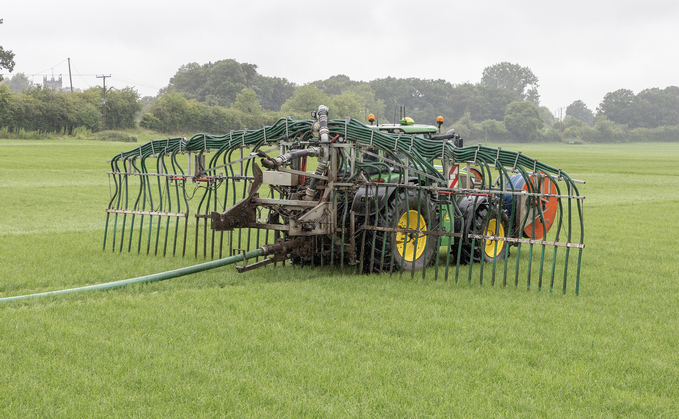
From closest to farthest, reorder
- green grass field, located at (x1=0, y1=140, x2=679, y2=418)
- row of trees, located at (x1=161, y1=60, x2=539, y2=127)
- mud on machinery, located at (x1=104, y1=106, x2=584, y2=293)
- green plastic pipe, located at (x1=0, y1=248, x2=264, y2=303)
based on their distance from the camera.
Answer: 1. green grass field, located at (x1=0, y1=140, x2=679, y2=418)
2. green plastic pipe, located at (x1=0, y1=248, x2=264, y2=303)
3. mud on machinery, located at (x1=104, y1=106, x2=584, y2=293)
4. row of trees, located at (x1=161, y1=60, x2=539, y2=127)

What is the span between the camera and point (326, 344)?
5.42 m

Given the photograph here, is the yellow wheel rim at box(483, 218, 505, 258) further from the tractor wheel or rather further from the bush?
the bush

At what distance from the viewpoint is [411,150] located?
7.88m

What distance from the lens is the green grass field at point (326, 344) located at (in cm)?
434

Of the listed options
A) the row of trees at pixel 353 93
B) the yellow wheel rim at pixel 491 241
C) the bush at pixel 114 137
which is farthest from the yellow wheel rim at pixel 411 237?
the row of trees at pixel 353 93

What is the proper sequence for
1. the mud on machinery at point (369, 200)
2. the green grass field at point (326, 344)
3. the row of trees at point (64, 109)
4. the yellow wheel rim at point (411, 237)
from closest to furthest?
the green grass field at point (326, 344), the mud on machinery at point (369, 200), the yellow wheel rim at point (411, 237), the row of trees at point (64, 109)

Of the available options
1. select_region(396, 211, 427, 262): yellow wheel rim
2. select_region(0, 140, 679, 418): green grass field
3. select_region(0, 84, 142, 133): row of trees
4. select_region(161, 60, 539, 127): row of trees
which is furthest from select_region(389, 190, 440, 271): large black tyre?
select_region(161, 60, 539, 127): row of trees

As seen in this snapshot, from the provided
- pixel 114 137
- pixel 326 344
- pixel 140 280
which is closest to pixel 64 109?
pixel 114 137

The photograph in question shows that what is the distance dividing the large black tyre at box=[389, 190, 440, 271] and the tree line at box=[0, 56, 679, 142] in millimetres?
48498

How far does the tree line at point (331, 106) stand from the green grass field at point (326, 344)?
1913 inches

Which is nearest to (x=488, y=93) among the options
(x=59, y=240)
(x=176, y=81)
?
(x=176, y=81)

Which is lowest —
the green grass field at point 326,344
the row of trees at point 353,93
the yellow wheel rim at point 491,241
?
the green grass field at point 326,344

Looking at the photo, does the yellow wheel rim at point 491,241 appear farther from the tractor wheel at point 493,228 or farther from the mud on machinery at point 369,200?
the mud on machinery at point 369,200

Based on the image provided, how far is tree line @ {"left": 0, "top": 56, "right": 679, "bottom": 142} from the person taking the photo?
5466cm
